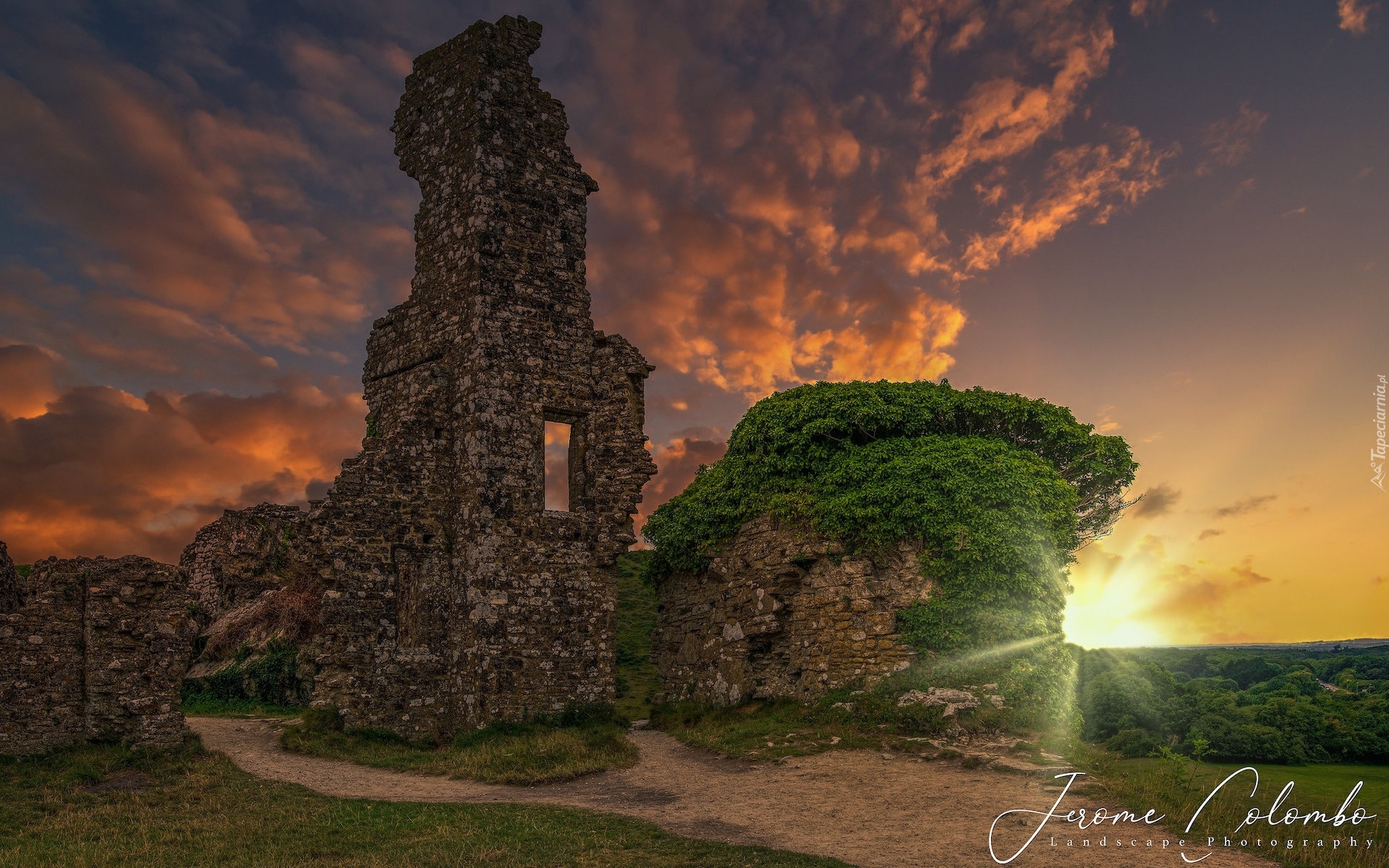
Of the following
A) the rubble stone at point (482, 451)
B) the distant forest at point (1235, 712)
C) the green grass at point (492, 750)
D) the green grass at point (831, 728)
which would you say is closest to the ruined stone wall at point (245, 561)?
the rubble stone at point (482, 451)

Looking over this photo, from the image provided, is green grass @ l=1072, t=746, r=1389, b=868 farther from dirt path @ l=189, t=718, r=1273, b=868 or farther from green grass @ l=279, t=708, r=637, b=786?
green grass @ l=279, t=708, r=637, b=786

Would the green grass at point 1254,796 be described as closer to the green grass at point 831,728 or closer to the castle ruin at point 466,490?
the green grass at point 831,728

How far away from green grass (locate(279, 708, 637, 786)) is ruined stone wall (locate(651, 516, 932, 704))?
332 centimetres

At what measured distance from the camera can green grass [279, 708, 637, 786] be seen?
38.7ft

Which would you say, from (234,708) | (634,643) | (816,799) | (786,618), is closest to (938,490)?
(786,618)

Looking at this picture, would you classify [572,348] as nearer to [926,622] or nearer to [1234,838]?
[926,622]

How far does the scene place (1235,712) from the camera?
1202 centimetres

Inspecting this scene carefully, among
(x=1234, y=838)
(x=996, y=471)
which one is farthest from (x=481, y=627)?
(x=1234, y=838)

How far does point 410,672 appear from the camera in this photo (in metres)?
13.9

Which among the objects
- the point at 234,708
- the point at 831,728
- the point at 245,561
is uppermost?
the point at 245,561

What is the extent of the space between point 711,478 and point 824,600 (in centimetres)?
476

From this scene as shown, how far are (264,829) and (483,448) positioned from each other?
7102 millimetres

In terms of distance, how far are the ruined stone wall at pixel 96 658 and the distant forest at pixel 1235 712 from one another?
Result: 13.0 m
